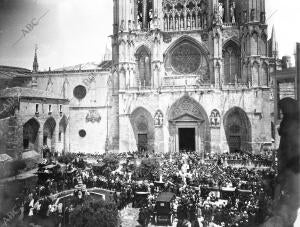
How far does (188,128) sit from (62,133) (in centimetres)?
1284

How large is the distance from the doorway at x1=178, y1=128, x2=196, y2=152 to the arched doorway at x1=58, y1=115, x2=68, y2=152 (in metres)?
11.8

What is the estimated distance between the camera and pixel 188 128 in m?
33.7

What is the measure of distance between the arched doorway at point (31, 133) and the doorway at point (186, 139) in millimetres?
13685

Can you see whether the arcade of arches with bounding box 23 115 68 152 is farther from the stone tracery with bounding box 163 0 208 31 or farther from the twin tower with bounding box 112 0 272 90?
the stone tracery with bounding box 163 0 208 31

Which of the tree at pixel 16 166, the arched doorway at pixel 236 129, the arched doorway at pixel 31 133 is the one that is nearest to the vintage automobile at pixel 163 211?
the tree at pixel 16 166

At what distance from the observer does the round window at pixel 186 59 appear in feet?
114

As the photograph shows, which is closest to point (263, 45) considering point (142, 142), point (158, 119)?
point (158, 119)

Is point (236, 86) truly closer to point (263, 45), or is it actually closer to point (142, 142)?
point (263, 45)

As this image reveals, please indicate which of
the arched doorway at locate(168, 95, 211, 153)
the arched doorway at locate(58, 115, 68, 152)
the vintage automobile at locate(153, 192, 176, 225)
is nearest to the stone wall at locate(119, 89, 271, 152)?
the arched doorway at locate(168, 95, 211, 153)

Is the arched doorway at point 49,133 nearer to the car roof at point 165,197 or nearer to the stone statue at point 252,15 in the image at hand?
the car roof at point 165,197

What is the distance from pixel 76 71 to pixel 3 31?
24962 mm

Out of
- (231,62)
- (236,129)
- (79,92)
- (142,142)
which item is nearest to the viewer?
(236,129)

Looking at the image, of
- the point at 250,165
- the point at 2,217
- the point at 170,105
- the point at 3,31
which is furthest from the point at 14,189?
the point at 170,105

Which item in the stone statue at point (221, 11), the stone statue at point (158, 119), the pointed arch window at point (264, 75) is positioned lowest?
the stone statue at point (158, 119)
